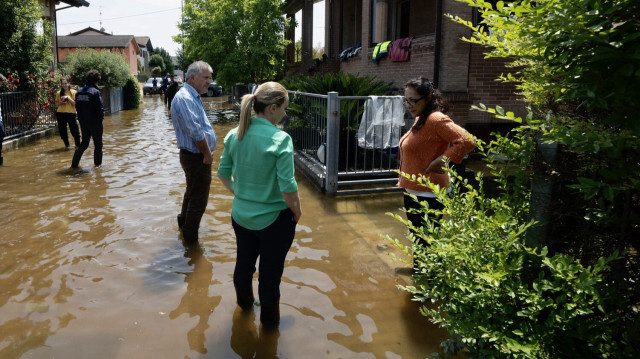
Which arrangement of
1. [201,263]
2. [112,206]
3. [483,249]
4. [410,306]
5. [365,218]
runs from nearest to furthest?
[483,249], [410,306], [201,263], [365,218], [112,206]

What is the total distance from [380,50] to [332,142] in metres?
6.33

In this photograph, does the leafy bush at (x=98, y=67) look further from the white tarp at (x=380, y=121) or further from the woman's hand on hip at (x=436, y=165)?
the woman's hand on hip at (x=436, y=165)

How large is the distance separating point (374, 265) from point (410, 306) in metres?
0.90

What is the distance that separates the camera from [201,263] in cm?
485

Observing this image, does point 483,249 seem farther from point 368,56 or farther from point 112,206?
point 368,56

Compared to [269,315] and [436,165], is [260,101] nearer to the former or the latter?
[269,315]

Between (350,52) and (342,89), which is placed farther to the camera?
(350,52)

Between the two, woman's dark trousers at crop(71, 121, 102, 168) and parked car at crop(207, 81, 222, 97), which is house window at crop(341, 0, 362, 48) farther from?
parked car at crop(207, 81, 222, 97)

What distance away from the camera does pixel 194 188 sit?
204 inches

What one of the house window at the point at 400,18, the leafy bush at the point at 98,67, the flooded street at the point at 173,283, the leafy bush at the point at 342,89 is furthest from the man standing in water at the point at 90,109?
the leafy bush at the point at 98,67

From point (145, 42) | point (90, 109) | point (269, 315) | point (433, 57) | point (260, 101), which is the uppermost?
point (145, 42)

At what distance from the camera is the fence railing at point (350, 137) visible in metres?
7.18

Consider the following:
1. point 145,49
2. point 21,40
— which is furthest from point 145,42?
point 21,40

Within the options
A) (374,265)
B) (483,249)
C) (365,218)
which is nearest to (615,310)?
(483,249)
